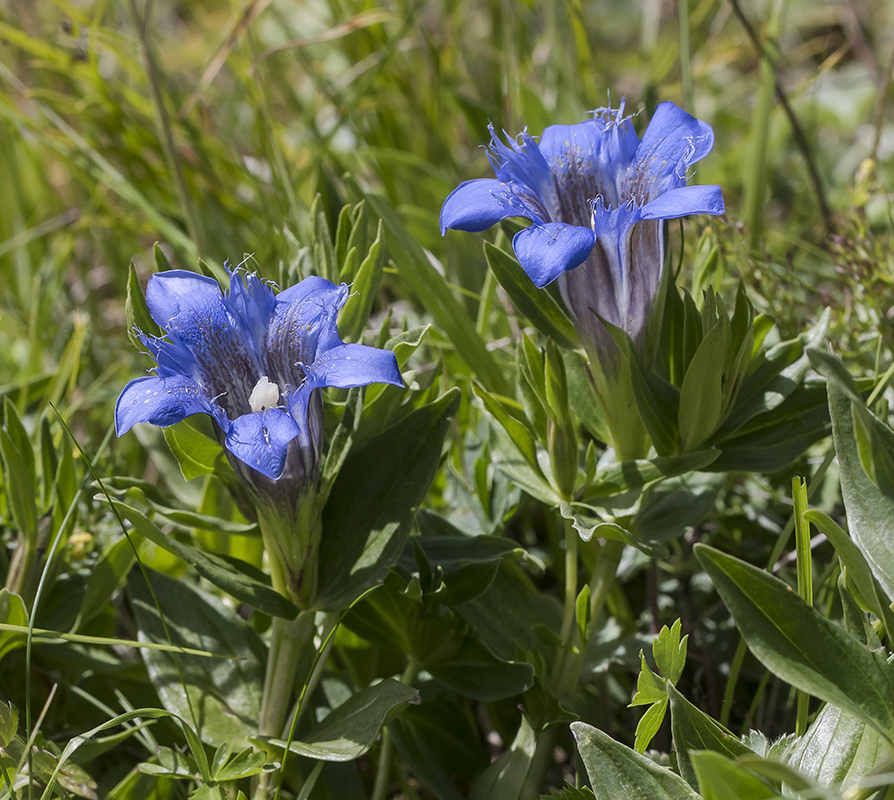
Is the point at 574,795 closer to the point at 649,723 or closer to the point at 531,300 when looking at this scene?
the point at 649,723

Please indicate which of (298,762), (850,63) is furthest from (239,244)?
(850,63)

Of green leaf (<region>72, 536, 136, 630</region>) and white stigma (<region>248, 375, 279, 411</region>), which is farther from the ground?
white stigma (<region>248, 375, 279, 411</region>)

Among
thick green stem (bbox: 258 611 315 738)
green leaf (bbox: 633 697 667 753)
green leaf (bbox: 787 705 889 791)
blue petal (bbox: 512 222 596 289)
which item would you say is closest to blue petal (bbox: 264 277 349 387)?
blue petal (bbox: 512 222 596 289)

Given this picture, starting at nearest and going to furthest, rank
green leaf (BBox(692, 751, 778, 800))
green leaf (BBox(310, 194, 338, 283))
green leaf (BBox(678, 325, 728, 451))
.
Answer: green leaf (BBox(692, 751, 778, 800)), green leaf (BBox(678, 325, 728, 451)), green leaf (BBox(310, 194, 338, 283))

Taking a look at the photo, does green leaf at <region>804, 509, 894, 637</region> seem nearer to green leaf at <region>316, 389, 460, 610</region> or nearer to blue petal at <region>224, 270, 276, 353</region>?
green leaf at <region>316, 389, 460, 610</region>

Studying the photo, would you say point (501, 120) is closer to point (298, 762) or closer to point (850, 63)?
point (298, 762)

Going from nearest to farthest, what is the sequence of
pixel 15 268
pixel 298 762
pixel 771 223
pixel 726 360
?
1. pixel 726 360
2. pixel 298 762
3. pixel 15 268
4. pixel 771 223
